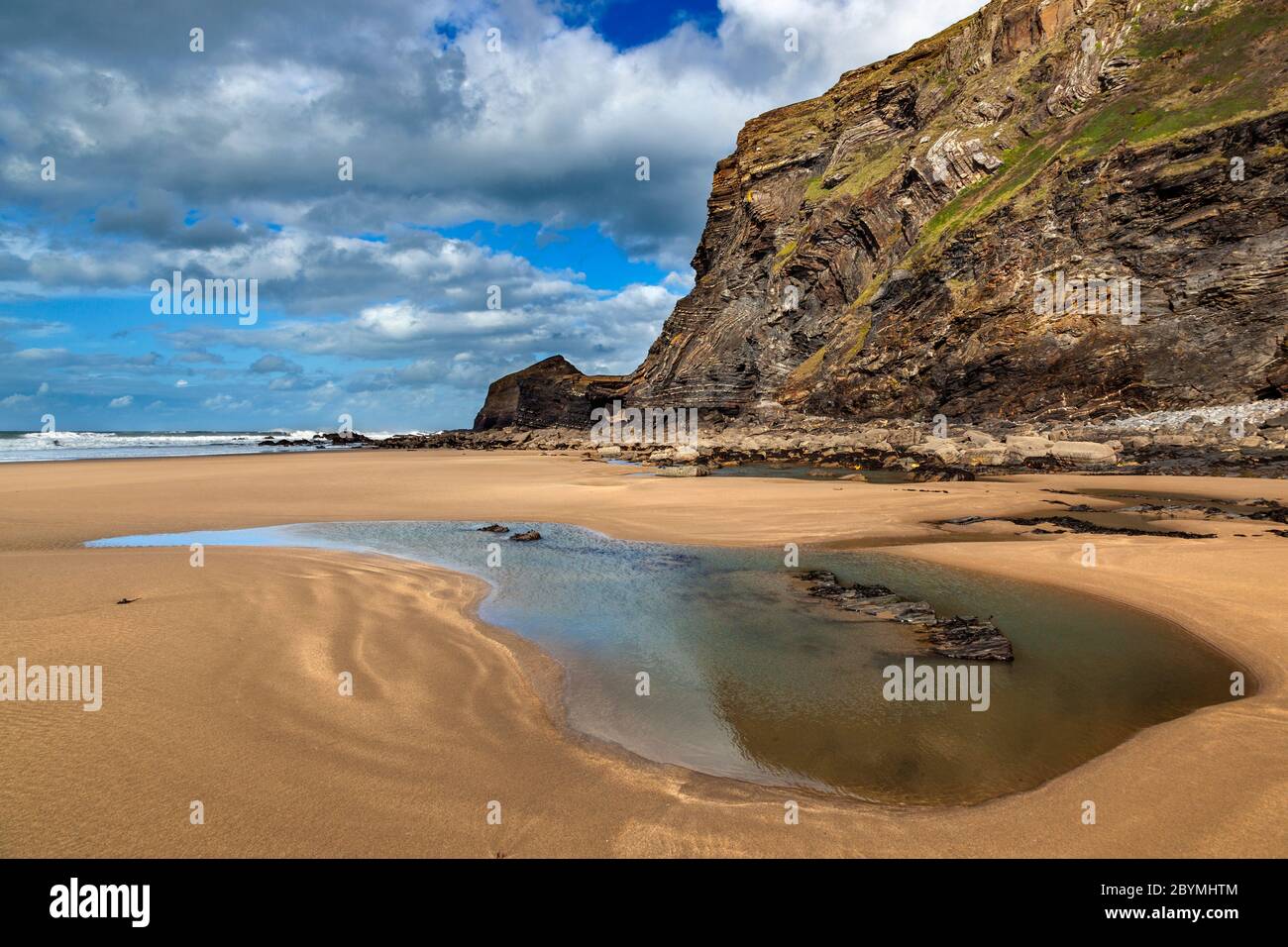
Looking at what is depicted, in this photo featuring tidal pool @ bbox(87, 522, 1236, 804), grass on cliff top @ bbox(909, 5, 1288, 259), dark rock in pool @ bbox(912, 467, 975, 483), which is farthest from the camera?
grass on cliff top @ bbox(909, 5, 1288, 259)

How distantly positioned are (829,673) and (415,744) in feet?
12.4

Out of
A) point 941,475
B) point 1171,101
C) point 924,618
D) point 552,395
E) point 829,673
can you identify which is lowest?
point 829,673

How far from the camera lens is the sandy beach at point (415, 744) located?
3217 mm

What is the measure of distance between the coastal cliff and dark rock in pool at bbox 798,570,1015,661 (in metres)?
30.2

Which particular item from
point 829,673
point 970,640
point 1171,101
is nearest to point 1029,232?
point 1171,101

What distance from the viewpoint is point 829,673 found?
5918 mm

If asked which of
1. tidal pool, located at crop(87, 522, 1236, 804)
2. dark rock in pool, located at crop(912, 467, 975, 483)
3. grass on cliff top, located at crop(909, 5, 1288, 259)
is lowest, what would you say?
tidal pool, located at crop(87, 522, 1236, 804)

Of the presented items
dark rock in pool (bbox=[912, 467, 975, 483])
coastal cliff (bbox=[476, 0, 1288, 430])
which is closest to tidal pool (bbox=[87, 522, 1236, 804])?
dark rock in pool (bbox=[912, 467, 975, 483])

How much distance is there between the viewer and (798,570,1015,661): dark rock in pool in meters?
6.36

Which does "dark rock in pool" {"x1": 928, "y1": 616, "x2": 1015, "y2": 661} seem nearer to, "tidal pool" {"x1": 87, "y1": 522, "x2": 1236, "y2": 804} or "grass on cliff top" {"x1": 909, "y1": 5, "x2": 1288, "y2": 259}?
"tidal pool" {"x1": 87, "y1": 522, "x2": 1236, "y2": 804}

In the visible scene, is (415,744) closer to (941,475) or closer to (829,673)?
(829,673)

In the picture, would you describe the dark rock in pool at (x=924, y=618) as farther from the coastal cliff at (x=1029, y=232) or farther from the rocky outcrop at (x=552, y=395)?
the rocky outcrop at (x=552, y=395)

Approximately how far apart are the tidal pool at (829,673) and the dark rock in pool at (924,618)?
8.2 inches

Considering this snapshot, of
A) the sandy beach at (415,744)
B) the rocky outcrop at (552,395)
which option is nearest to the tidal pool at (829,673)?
the sandy beach at (415,744)
